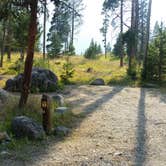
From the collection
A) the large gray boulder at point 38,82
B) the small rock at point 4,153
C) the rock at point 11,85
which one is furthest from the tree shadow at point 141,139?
the rock at point 11,85

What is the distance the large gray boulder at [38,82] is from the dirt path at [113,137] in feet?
6.38

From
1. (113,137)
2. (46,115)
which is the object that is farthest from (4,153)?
(113,137)

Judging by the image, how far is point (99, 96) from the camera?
53.0ft

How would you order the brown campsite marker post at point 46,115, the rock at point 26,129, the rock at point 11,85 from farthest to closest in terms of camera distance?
the rock at point 11,85 → the brown campsite marker post at point 46,115 → the rock at point 26,129

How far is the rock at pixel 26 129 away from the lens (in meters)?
8.38

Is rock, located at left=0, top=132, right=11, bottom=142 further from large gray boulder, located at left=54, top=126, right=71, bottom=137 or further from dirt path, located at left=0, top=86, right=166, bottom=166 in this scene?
large gray boulder, located at left=54, top=126, right=71, bottom=137

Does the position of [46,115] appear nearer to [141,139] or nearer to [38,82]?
[141,139]

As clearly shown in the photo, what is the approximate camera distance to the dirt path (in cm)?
725

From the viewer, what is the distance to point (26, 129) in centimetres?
841

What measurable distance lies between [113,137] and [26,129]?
2099 mm

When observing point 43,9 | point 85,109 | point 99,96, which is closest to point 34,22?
point 43,9

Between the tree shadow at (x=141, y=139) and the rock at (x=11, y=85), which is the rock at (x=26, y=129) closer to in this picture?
the tree shadow at (x=141, y=139)

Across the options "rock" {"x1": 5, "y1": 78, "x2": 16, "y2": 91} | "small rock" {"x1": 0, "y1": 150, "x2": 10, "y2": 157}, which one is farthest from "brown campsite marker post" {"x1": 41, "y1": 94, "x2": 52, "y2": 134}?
"rock" {"x1": 5, "y1": 78, "x2": 16, "y2": 91}

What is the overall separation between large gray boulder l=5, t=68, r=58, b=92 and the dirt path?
6.38 ft
